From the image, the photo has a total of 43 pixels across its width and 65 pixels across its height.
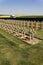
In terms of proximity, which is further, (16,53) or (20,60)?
(16,53)

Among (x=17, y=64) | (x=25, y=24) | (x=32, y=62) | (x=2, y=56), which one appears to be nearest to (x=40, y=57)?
(x=32, y=62)

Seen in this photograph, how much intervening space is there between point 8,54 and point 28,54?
137 centimetres

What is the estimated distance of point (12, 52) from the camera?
9883 millimetres

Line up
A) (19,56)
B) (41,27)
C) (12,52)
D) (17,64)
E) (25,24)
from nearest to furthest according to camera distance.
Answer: (17,64)
(19,56)
(12,52)
(41,27)
(25,24)

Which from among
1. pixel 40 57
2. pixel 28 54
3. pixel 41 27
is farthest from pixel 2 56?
pixel 41 27

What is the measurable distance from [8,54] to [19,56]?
0.89 metres

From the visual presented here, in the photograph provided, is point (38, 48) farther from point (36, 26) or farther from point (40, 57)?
point (36, 26)

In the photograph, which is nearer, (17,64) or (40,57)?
(17,64)

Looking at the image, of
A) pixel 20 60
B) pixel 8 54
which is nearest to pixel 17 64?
pixel 20 60

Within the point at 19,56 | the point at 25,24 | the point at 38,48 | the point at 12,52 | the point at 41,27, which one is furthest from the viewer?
the point at 25,24

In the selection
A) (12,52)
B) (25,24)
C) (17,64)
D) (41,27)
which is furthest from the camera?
(25,24)

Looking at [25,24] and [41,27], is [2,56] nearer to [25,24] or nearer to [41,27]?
[41,27]

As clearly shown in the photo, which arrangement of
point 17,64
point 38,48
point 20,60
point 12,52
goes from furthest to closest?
point 38,48 → point 12,52 → point 20,60 → point 17,64

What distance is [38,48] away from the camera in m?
10.6
